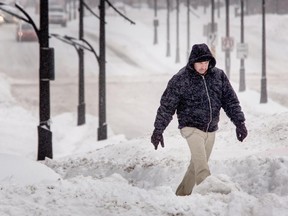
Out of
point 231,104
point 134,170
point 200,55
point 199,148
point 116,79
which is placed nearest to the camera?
point 200,55

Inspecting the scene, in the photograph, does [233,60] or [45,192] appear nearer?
[45,192]

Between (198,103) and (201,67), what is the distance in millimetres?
398

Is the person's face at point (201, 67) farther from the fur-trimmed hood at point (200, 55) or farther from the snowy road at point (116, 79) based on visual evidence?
the snowy road at point (116, 79)

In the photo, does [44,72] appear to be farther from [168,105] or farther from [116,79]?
[116,79]

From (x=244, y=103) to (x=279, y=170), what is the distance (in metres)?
18.3

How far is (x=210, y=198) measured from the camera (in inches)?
257

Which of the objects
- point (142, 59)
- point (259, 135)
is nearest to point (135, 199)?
point (259, 135)

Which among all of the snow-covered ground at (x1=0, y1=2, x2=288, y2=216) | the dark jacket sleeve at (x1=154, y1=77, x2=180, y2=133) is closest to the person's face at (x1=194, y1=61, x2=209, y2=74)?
the dark jacket sleeve at (x1=154, y1=77, x2=180, y2=133)

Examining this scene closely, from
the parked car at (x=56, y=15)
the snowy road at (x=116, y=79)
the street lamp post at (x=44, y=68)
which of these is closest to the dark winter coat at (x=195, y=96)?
the street lamp post at (x=44, y=68)

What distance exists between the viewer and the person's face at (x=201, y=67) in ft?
22.8

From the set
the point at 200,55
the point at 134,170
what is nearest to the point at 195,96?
the point at 200,55

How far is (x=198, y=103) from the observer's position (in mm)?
7000

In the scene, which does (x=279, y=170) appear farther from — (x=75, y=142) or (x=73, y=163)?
(x=75, y=142)

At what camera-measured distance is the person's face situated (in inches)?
273
